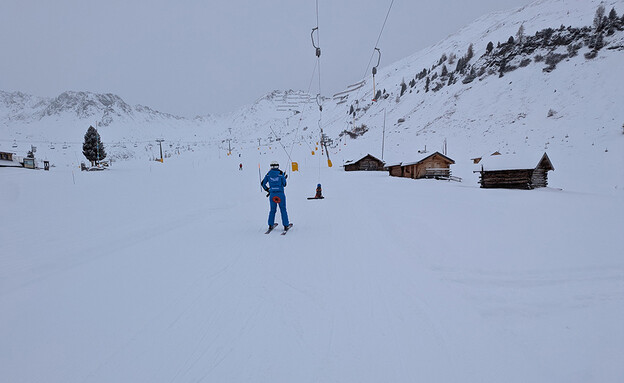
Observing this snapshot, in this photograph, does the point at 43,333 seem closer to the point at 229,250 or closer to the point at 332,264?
the point at 229,250

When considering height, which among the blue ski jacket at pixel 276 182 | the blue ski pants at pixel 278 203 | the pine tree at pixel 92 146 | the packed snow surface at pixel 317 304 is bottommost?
the packed snow surface at pixel 317 304

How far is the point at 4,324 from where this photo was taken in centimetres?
331

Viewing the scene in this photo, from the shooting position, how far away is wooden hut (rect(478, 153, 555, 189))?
739 inches

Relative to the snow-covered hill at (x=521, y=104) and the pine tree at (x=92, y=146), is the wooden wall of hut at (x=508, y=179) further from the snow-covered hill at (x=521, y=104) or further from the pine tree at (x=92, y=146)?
the pine tree at (x=92, y=146)

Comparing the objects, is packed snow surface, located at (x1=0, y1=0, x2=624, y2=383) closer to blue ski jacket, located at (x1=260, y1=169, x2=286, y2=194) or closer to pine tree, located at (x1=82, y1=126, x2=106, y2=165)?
blue ski jacket, located at (x1=260, y1=169, x2=286, y2=194)

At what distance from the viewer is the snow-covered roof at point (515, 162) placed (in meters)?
18.7

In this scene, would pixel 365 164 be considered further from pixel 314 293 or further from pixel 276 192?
pixel 314 293

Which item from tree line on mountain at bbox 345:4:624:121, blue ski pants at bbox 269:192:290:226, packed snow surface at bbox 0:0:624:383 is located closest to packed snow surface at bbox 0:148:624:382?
packed snow surface at bbox 0:0:624:383

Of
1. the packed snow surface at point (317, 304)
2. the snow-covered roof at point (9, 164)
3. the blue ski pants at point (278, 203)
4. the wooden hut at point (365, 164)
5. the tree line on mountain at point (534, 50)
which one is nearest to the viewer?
the packed snow surface at point (317, 304)

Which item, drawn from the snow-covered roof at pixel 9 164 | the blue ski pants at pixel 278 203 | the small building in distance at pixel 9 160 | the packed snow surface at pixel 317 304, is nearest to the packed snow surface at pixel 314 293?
the packed snow surface at pixel 317 304

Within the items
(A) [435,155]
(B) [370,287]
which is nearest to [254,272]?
(B) [370,287]

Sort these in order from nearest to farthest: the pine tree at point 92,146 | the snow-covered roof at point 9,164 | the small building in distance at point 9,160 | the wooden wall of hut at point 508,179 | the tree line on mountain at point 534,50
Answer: the wooden wall of hut at point 508,179 < the snow-covered roof at point 9,164 < the small building in distance at point 9,160 < the pine tree at point 92,146 < the tree line on mountain at point 534,50

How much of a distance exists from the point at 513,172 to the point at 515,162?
0.76 m

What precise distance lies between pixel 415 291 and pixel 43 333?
4978 mm
